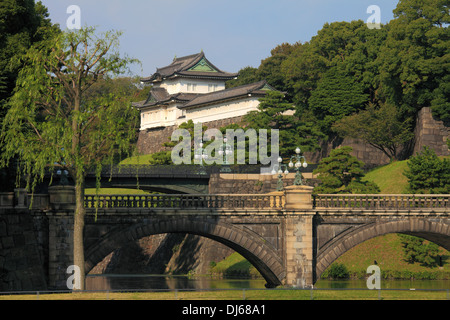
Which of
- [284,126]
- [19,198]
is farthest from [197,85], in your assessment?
[19,198]

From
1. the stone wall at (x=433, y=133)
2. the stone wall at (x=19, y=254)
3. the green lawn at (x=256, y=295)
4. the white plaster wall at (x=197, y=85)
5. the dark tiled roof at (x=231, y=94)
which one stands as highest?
the white plaster wall at (x=197, y=85)

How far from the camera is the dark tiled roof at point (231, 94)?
110625 millimetres

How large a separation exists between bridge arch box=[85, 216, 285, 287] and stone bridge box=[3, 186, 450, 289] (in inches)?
2.2

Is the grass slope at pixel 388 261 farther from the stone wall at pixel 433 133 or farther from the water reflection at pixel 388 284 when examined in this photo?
the stone wall at pixel 433 133

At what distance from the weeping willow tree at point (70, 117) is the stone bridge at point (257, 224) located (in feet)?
11.0

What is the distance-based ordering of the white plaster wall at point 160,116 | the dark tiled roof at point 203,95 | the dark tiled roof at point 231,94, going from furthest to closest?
the white plaster wall at point 160,116 < the dark tiled roof at point 203,95 < the dark tiled roof at point 231,94

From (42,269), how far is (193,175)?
36051mm

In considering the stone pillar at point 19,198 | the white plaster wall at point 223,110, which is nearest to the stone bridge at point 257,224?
the stone pillar at point 19,198

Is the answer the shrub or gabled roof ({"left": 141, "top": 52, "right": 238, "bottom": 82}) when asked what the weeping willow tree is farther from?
gabled roof ({"left": 141, "top": 52, "right": 238, "bottom": 82})

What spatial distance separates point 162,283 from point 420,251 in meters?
21.6

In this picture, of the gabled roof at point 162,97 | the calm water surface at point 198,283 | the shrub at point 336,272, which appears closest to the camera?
the calm water surface at point 198,283

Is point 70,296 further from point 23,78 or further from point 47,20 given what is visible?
point 47,20
